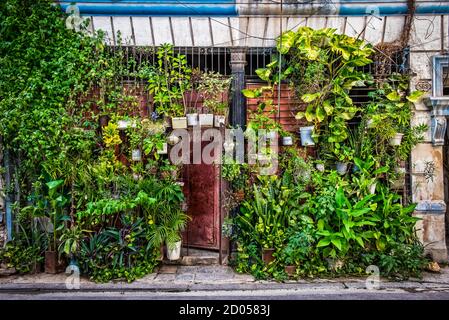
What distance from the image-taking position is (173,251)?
6711mm

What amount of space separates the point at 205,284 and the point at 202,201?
1784 millimetres

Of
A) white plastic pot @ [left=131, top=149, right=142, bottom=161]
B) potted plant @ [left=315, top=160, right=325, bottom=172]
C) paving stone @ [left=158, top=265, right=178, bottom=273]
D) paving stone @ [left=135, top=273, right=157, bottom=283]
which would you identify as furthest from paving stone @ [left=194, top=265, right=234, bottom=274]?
potted plant @ [left=315, top=160, right=325, bottom=172]

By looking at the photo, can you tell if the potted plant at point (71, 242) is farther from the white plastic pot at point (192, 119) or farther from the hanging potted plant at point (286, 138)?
the hanging potted plant at point (286, 138)

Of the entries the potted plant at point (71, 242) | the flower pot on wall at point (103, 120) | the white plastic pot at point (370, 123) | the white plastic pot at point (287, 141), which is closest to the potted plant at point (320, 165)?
the white plastic pot at point (287, 141)

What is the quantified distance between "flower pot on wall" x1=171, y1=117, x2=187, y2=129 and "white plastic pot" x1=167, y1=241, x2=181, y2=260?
206cm

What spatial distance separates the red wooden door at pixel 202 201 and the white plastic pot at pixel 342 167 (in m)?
2.28

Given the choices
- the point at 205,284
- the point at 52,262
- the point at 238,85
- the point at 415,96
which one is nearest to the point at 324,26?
the point at 238,85

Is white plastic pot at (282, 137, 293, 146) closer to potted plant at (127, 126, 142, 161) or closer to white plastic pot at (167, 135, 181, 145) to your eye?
white plastic pot at (167, 135, 181, 145)

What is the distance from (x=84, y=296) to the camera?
18.7 ft

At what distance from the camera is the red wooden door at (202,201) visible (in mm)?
7488

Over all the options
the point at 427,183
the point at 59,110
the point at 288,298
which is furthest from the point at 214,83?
the point at 427,183

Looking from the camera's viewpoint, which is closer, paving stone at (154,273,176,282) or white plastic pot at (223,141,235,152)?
paving stone at (154,273,176,282)

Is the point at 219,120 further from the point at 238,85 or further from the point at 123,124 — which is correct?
the point at 123,124

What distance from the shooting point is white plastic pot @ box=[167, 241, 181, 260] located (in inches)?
262
